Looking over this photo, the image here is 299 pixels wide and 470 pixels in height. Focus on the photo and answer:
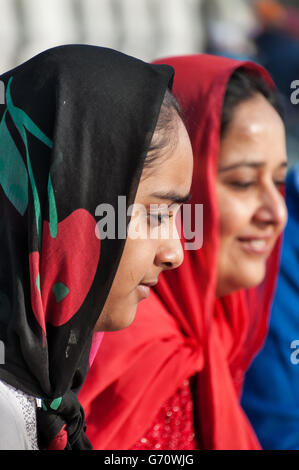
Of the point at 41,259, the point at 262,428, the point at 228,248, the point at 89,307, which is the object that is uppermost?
the point at 41,259

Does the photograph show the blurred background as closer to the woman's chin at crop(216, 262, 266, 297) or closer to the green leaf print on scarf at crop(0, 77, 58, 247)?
the woman's chin at crop(216, 262, 266, 297)

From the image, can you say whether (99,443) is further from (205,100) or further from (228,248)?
(205,100)

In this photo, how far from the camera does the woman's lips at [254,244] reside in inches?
75.4

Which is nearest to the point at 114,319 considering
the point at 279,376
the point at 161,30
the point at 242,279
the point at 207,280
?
the point at 207,280

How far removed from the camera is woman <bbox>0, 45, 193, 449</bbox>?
105 centimetres

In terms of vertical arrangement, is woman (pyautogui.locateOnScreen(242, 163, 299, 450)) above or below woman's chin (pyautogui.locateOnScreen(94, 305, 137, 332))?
below

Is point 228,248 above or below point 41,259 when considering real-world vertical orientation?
below

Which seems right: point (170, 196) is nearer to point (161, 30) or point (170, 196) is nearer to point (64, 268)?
point (64, 268)

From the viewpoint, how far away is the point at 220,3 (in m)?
9.50

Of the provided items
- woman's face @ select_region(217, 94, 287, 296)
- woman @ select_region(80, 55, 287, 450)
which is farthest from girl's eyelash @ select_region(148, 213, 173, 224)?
woman's face @ select_region(217, 94, 287, 296)

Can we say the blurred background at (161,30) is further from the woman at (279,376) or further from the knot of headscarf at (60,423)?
the knot of headscarf at (60,423)

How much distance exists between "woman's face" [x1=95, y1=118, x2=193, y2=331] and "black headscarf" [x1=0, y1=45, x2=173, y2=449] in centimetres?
5
